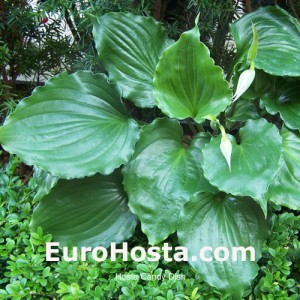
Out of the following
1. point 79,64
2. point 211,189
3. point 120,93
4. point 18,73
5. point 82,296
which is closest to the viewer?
point 82,296

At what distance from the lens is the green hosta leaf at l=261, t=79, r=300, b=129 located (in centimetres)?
103

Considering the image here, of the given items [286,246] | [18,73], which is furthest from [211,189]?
[18,73]

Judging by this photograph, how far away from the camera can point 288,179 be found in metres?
0.94

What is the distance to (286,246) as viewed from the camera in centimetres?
93

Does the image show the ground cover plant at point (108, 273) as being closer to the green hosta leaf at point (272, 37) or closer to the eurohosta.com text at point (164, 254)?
the eurohosta.com text at point (164, 254)

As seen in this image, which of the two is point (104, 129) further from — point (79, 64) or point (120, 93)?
point (79, 64)

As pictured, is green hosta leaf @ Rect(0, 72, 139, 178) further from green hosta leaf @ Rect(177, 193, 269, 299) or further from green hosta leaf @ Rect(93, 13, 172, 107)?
green hosta leaf @ Rect(177, 193, 269, 299)

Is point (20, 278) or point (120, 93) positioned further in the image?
point (120, 93)

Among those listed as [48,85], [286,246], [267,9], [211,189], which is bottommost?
[286,246]

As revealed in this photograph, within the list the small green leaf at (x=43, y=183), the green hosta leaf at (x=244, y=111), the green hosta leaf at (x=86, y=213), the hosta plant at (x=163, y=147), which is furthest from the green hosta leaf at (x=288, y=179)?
the small green leaf at (x=43, y=183)

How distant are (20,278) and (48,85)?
43cm

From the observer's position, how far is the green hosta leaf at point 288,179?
0.90m

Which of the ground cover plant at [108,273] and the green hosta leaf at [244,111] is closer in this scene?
the ground cover plant at [108,273]

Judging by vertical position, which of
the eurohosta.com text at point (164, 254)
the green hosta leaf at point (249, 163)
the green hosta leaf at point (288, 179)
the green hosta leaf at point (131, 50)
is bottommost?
the eurohosta.com text at point (164, 254)
